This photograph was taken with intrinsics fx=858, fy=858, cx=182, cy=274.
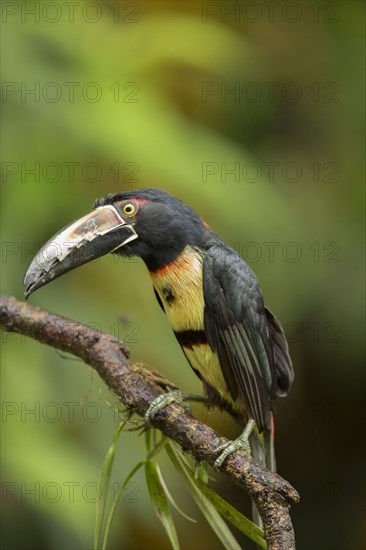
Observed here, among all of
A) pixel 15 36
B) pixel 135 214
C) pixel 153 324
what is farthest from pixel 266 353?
pixel 15 36

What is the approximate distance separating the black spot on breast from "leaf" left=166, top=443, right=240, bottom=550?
0.38m

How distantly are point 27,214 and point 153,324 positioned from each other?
1.98 feet

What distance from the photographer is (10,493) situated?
9.01 ft

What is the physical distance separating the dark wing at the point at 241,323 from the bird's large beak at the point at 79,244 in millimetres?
244

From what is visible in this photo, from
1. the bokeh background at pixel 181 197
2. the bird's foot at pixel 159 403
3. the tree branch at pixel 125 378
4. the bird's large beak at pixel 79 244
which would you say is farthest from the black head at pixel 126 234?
the bokeh background at pixel 181 197

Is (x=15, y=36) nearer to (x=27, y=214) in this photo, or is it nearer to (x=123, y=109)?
(x=123, y=109)

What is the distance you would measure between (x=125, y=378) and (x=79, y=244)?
37 centimetres

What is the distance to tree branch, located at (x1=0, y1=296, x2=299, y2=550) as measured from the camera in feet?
6.09

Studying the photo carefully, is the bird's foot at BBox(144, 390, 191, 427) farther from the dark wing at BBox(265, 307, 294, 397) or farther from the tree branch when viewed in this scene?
the dark wing at BBox(265, 307, 294, 397)

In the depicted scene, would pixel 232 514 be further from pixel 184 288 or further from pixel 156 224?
pixel 156 224

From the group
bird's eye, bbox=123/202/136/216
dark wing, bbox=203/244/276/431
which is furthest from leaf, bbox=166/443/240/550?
bird's eye, bbox=123/202/136/216

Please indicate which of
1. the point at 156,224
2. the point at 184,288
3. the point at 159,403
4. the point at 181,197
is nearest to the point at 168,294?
the point at 184,288

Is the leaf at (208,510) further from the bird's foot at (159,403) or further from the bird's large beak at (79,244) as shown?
the bird's large beak at (79,244)

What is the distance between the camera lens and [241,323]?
221 cm
